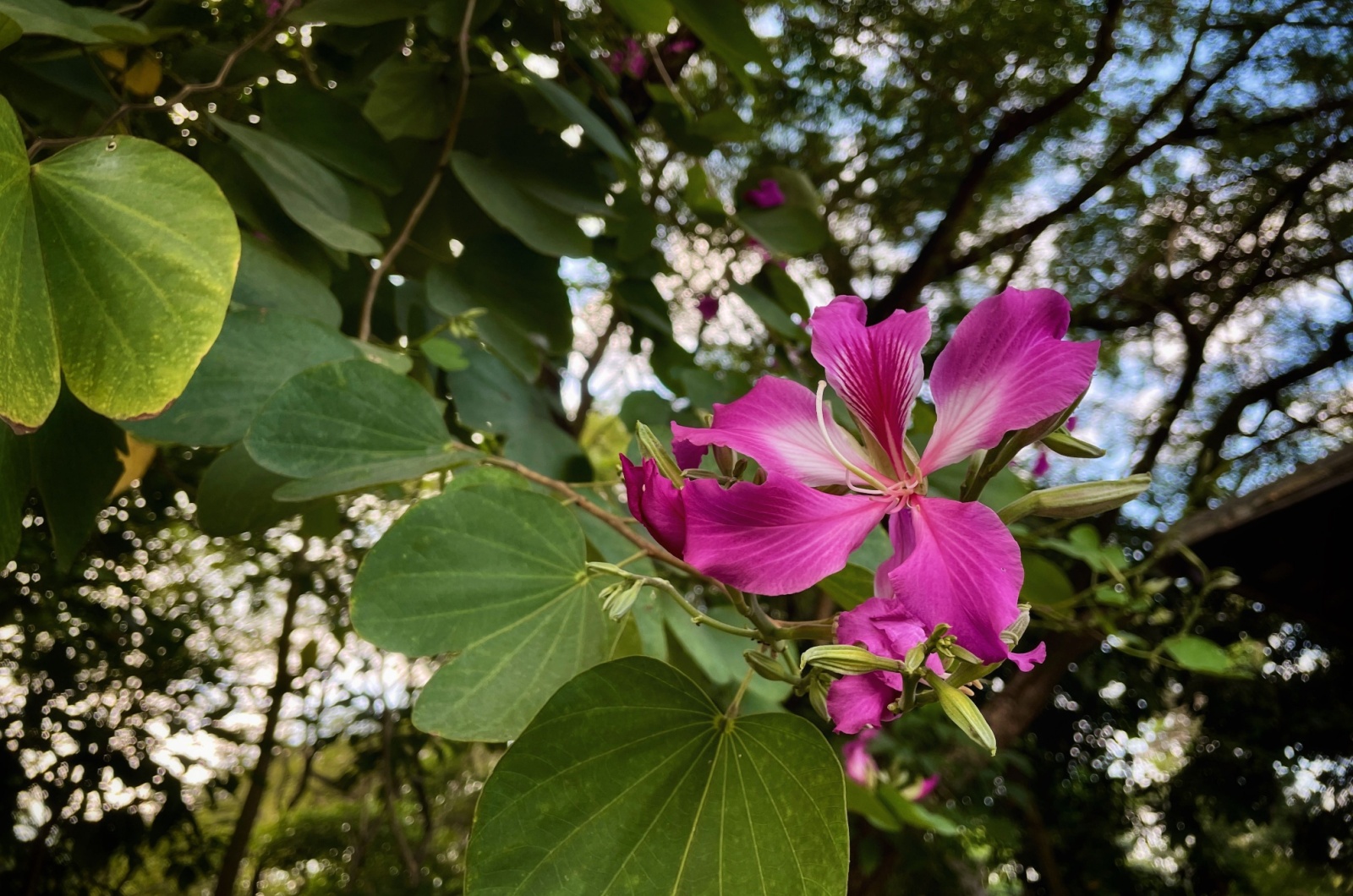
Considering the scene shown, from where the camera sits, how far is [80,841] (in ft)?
7.52

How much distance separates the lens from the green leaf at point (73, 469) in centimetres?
54

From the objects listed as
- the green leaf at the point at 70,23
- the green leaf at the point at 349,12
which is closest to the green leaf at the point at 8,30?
the green leaf at the point at 70,23

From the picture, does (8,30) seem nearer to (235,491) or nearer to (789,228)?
(235,491)

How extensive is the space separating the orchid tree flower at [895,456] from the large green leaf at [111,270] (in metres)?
0.24

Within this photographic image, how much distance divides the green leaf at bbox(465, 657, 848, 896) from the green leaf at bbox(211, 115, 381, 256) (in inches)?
18.2

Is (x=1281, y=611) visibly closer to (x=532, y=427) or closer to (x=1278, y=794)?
(x=1278, y=794)

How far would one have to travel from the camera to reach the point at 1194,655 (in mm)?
1166

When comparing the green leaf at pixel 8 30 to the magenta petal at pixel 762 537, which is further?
the green leaf at pixel 8 30

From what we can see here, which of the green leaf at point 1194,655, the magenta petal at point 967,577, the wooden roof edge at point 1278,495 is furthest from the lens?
the wooden roof edge at point 1278,495

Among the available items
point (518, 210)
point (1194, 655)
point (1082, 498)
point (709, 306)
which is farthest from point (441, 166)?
point (1194, 655)

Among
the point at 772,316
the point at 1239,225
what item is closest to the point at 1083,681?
the point at 1239,225

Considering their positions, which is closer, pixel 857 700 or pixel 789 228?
pixel 857 700

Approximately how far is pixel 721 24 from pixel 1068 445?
21.3 inches

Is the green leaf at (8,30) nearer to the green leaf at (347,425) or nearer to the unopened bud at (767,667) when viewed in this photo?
the green leaf at (347,425)
